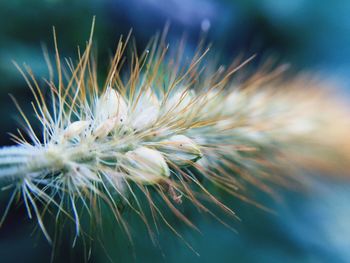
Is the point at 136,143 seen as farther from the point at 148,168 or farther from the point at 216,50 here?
the point at 216,50

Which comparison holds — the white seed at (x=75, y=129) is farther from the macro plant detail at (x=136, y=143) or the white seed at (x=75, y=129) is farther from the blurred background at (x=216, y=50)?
the blurred background at (x=216, y=50)

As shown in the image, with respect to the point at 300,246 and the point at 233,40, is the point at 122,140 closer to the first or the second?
the point at 300,246

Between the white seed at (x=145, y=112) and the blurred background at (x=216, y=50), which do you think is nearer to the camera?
the white seed at (x=145, y=112)

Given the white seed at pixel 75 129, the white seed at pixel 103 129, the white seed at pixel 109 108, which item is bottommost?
the white seed at pixel 103 129

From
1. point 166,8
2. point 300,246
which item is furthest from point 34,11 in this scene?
point 300,246

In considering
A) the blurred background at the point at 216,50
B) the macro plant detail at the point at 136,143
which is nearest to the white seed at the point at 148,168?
the macro plant detail at the point at 136,143

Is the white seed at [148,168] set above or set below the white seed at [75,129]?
below
